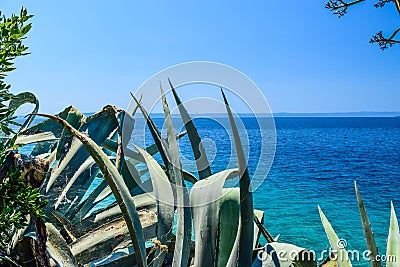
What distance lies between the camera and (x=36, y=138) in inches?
43.9

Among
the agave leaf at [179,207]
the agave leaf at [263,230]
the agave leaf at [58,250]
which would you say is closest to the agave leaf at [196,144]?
the agave leaf at [179,207]

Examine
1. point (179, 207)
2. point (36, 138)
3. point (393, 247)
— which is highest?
point (36, 138)

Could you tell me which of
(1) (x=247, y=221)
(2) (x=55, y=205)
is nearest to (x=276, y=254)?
(1) (x=247, y=221)

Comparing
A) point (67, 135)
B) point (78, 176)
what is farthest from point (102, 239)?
point (67, 135)

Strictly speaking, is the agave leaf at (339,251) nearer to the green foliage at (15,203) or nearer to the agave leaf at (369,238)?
the agave leaf at (369,238)

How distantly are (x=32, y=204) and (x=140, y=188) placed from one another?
1.86 feet

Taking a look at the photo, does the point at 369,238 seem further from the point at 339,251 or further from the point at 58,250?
the point at 58,250

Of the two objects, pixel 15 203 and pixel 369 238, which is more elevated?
pixel 15 203

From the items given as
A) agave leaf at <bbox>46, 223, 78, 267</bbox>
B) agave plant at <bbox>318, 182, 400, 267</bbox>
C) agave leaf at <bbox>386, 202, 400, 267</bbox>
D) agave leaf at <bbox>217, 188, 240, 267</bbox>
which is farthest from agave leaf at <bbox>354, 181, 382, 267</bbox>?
agave leaf at <bbox>46, 223, 78, 267</bbox>

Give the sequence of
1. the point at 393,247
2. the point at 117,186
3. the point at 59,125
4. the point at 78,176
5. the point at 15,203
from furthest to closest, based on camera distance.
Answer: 1. the point at 59,125
2. the point at 78,176
3. the point at 393,247
4. the point at 117,186
5. the point at 15,203

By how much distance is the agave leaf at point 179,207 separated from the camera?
79cm

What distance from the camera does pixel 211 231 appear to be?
0.83 m

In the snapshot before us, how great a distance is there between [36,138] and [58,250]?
434 mm

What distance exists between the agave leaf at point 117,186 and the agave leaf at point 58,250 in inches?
6.0
